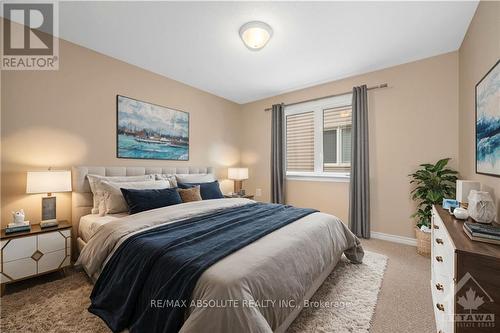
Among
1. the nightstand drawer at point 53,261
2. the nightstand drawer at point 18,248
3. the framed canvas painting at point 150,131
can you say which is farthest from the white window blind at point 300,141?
the nightstand drawer at point 18,248

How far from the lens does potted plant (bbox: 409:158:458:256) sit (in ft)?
8.52

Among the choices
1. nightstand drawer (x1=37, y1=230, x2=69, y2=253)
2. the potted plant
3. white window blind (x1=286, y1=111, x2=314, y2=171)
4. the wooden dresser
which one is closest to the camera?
the wooden dresser

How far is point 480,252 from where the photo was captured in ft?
3.33

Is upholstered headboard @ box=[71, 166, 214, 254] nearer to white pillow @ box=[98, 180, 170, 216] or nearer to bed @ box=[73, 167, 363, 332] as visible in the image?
bed @ box=[73, 167, 363, 332]

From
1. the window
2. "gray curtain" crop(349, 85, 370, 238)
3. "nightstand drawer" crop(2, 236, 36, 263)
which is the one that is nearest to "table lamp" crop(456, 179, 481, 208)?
"gray curtain" crop(349, 85, 370, 238)

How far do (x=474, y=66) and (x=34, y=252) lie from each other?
469cm

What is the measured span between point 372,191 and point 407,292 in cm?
167

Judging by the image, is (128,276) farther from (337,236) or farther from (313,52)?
(313,52)

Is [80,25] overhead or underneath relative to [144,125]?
overhead

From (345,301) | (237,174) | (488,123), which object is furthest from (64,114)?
(488,123)

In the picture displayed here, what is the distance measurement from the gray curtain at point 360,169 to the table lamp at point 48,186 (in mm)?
3792

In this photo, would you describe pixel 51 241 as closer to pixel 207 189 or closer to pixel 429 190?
pixel 207 189

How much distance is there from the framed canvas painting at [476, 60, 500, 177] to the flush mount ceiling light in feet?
6.30

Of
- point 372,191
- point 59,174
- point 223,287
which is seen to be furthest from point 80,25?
point 372,191
